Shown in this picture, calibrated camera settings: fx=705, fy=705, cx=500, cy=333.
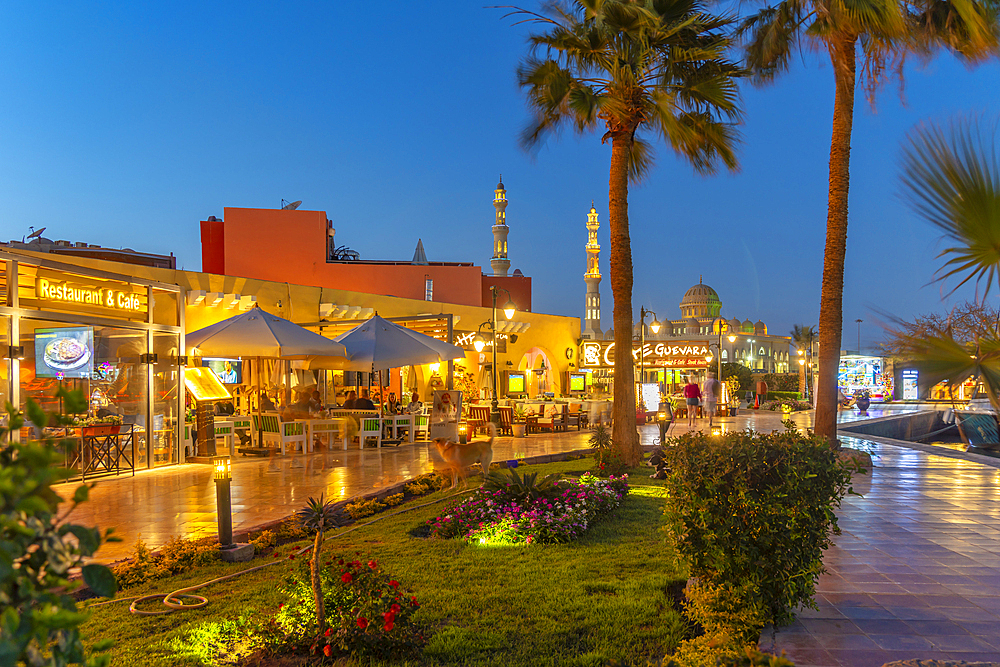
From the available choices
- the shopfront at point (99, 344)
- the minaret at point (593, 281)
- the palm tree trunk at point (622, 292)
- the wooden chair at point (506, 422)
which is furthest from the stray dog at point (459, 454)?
the minaret at point (593, 281)

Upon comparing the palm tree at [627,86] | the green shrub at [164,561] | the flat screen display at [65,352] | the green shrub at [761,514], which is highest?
the palm tree at [627,86]

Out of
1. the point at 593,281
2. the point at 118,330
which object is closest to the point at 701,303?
the point at 593,281

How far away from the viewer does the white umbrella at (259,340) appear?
11.9 meters

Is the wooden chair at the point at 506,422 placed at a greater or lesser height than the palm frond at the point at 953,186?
lesser

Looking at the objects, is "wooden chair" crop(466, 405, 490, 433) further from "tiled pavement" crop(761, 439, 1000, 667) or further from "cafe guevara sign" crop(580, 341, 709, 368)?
"tiled pavement" crop(761, 439, 1000, 667)

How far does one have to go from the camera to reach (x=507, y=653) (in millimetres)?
3734

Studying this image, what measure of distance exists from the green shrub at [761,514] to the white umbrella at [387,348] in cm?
978

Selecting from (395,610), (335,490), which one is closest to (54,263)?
(335,490)

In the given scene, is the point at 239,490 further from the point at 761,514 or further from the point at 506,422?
the point at 506,422

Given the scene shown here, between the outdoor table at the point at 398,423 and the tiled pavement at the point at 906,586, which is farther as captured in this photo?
the outdoor table at the point at 398,423

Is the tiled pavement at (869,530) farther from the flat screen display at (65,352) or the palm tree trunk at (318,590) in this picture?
the palm tree trunk at (318,590)

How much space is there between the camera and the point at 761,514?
3590mm

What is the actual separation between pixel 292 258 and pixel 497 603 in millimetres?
24876

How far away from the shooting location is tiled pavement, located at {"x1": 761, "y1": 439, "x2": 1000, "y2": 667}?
11.4 feet
